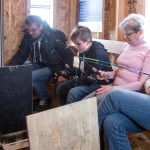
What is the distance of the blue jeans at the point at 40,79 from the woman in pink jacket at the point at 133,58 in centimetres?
60

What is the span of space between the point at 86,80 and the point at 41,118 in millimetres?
781

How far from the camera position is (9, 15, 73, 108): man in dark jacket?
1.99 meters

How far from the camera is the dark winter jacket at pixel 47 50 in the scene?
197 centimetres

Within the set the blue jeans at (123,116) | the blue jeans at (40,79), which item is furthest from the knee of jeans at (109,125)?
the blue jeans at (40,79)

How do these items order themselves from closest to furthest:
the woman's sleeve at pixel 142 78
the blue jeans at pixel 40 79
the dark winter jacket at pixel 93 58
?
1. the woman's sleeve at pixel 142 78
2. the dark winter jacket at pixel 93 58
3. the blue jeans at pixel 40 79

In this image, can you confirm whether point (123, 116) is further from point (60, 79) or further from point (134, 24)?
point (60, 79)

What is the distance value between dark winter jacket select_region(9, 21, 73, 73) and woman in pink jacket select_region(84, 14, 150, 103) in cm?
45

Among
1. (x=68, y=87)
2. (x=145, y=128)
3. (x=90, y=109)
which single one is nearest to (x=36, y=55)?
(x=68, y=87)

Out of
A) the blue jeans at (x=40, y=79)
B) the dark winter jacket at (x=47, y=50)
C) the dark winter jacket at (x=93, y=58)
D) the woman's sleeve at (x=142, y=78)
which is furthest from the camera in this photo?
the blue jeans at (x=40, y=79)

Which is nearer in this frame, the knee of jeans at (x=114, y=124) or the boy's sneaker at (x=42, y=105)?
the knee of jeans at (x=114, y=124)

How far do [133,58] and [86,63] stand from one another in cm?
36

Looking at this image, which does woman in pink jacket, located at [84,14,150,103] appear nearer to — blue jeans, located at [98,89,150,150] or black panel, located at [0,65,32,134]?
blue jeans, located at [98,89,150,150]

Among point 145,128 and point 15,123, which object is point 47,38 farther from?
point 145,128

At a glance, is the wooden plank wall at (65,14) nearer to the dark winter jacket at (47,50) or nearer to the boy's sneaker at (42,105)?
the dark winter jacket at (47,50)
